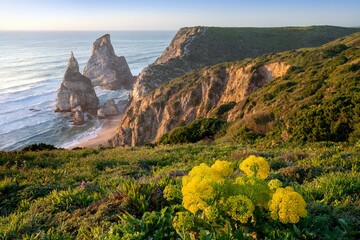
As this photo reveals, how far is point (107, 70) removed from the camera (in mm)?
103562

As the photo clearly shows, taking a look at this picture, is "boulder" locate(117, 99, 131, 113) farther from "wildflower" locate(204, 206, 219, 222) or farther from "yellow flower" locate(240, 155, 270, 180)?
"wildflower" locate(204, 206, 219, 222)

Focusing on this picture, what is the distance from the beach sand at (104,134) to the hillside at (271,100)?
4345mm

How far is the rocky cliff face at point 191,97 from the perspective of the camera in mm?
40938

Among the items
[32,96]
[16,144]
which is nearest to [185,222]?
[16,144]

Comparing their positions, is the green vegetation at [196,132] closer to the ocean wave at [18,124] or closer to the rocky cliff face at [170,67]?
the rocky cliff face at [170,67]

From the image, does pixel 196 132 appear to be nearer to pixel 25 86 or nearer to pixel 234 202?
pixel 234 202

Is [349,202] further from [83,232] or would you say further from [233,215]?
[83,232]

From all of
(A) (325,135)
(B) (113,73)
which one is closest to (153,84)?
(B) (113,73)

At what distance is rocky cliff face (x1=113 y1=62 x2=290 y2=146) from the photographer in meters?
40.9

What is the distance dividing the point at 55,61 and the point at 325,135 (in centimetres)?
13897

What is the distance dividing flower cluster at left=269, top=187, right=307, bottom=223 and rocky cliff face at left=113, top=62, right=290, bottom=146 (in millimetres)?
36551

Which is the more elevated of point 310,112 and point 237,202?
point 237,202

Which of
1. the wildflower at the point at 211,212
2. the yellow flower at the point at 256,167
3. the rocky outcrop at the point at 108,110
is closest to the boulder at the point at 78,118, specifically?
the rocky outcrop at the point at 108,110

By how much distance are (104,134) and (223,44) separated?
5882 centimetres
